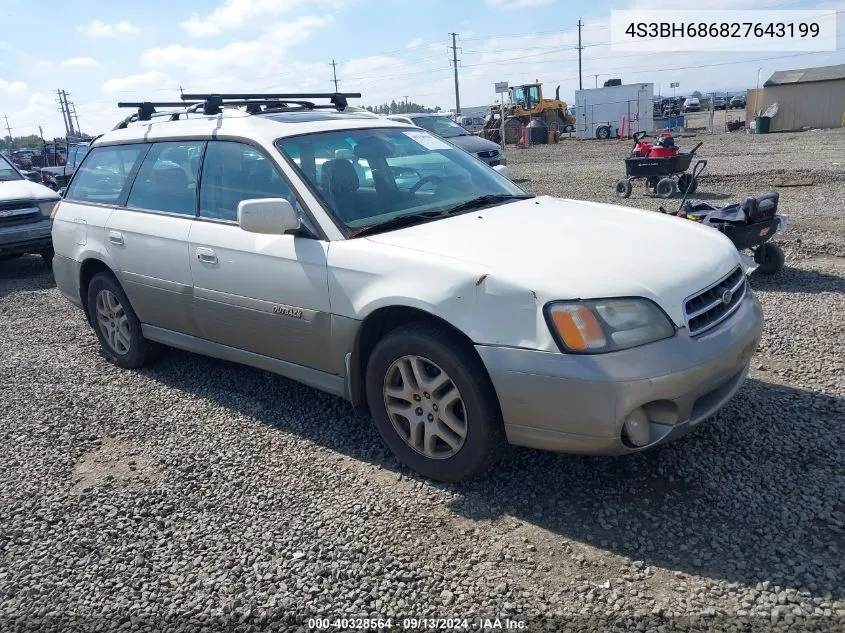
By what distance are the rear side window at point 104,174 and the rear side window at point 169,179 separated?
18 centimetres

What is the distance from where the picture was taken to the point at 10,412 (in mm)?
4832

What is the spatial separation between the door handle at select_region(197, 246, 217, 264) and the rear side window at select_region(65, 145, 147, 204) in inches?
48.9

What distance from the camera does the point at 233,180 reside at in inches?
167

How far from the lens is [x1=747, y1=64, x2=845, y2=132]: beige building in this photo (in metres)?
33.0

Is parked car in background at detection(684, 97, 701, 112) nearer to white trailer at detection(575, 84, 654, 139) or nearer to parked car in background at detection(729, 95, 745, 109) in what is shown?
parked car in background at detection(729, 95, 745, 109)

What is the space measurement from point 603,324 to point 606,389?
271mm

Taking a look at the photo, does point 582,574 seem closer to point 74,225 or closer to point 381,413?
point 381,413

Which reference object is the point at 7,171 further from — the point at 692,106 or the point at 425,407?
the point at 692,106

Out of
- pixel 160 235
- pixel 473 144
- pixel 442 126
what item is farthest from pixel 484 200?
pixel 442 126

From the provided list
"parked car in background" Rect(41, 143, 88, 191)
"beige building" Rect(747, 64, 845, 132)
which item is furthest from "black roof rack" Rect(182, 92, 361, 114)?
"beige building" Rect(747, 64, 845, 132)

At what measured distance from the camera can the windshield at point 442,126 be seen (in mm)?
16188

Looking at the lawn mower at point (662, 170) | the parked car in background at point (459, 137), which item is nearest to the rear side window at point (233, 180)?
the lawn mower at point (662, 170)

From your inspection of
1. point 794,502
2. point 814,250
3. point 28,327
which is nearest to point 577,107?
point 814,250

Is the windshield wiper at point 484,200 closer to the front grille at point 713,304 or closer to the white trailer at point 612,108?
the front grille at point 713,304
